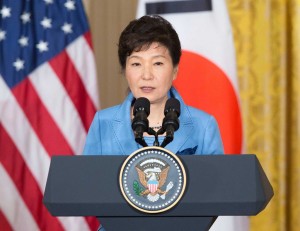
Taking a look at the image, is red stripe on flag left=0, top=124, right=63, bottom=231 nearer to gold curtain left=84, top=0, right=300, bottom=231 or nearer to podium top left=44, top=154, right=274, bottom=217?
gold curtain left=84, top=0, right=300, bottom=231

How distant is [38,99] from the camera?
3801mm

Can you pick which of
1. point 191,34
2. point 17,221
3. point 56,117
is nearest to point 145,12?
point 191,34

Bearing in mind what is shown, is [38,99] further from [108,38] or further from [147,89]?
[147,89]

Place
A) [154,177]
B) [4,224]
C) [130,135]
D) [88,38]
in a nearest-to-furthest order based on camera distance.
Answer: [154,177]
[130,135]
[4,224]
[88,38]

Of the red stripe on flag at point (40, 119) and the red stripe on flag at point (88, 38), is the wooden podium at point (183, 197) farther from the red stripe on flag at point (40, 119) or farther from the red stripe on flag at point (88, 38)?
the red stripe on flag at point (88, 38)

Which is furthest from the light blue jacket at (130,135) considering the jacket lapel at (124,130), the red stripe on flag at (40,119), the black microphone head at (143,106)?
the red stripe on flag at (40,119)

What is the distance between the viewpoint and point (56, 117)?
12.5 feet

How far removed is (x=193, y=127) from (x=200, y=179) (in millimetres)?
403

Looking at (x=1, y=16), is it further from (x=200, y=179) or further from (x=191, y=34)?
(x=200, y=179)

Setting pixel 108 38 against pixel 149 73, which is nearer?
pixel 149 73

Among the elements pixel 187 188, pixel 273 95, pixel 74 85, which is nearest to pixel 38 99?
pixel 74 85

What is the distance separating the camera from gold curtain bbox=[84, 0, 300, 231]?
3.52m

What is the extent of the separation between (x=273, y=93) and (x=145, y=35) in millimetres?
1667

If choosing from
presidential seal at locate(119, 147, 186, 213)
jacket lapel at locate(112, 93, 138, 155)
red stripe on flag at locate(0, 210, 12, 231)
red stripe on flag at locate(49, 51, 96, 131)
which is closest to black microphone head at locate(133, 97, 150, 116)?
presidential seal at locate(119, 147, 186, 213)
